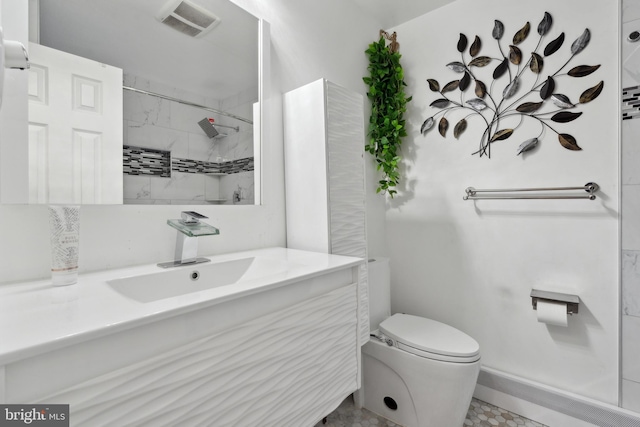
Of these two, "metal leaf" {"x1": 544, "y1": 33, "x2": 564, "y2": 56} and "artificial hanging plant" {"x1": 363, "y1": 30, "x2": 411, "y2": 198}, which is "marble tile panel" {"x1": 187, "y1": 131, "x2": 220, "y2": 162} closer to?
"artificial hanging plant" {"x1": 363, "y1": 30, "x2": 411, "y2": 198}

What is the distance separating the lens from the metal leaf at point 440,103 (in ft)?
6.06

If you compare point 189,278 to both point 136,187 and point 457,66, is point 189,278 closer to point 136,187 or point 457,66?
point 136,187

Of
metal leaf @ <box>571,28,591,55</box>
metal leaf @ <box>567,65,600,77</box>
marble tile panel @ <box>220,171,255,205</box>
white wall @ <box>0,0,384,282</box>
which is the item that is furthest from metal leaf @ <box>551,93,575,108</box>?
marble tile panel @ <box>220,171,255,205</box>

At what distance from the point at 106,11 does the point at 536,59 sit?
6.23 feet

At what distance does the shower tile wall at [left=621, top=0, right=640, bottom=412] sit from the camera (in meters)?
1.31

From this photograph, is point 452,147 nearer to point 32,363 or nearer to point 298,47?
point 298,47

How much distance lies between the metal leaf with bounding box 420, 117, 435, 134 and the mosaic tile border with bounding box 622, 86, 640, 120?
857mm

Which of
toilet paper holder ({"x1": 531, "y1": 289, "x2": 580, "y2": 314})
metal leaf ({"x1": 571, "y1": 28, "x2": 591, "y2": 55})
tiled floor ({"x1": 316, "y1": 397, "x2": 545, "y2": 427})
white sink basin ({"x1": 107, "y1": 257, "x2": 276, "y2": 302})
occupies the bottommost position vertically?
tiled floor ({"x1": 316, "y1": 397, "x2": 545, "y2": 427})

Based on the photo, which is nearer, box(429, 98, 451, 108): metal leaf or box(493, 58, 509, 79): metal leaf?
box(493, 58, 509, 79): metal leaf

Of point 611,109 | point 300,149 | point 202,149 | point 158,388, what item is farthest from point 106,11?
point 611,109

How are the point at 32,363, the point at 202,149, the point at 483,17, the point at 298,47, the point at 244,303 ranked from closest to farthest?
the point at 32,363 → the point at 244,303 → the point at 202,149 → the point at 298,47 → the point at 483,17

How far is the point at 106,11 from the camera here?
929 mm

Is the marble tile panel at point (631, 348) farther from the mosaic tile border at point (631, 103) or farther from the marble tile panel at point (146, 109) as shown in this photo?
the marble tile panel at point (146, 109)

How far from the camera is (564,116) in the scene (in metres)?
1.49
